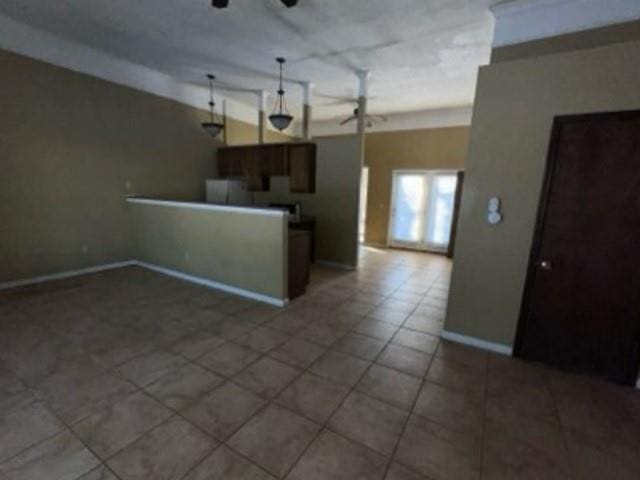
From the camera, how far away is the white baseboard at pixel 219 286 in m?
3.76

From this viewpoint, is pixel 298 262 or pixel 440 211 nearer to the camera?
pixel 298 262

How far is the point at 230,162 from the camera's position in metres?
6.31

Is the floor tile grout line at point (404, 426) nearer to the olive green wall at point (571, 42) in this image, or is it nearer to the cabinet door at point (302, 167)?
the olive green wall at point (571, 42)

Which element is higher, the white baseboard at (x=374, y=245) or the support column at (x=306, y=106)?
the support column at (x=306, y=106)

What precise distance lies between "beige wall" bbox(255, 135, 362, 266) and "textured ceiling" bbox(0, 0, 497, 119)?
1218 mm

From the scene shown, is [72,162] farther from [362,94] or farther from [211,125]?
[362,94]

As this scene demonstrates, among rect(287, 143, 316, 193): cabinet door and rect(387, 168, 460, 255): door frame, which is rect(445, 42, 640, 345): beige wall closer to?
rect(287, 143, 316, 193): cabinet door

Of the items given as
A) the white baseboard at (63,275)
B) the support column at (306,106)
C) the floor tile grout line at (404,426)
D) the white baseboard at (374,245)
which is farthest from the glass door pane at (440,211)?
the white baseboard at (63,275)

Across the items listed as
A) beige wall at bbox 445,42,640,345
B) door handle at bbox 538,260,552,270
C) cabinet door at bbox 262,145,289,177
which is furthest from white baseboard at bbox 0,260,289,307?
door handle at bbox 538,260,552,270

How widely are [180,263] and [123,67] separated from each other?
132 inches

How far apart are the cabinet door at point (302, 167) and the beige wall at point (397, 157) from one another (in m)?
2.75

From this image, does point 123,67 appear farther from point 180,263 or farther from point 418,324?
point 418,324

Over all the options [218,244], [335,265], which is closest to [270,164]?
[218,244]

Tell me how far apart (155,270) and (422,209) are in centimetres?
603
